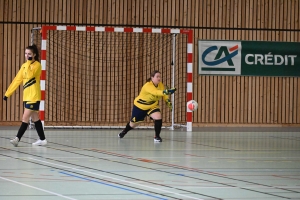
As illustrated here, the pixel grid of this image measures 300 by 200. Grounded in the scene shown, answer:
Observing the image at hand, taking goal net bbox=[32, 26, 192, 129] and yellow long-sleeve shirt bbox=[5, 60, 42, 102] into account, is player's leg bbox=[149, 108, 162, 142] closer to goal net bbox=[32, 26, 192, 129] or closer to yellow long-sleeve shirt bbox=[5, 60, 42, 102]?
yellow long-sleeve shirt bbox=[5, 60, 42, 102]

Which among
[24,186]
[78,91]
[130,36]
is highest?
[130,36]

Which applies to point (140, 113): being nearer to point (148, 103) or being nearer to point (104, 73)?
point (148, 103)

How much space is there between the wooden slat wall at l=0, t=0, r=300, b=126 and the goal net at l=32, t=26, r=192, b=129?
547 mm

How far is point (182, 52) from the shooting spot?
2089 centimetres

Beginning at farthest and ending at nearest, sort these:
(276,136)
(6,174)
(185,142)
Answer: (276,136) < (185,142) < (6,174)

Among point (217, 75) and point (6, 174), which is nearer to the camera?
point (6, 174)

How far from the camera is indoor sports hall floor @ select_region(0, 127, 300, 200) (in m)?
7.52

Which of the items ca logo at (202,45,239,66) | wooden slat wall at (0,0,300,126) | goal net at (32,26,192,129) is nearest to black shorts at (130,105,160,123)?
goal net at (32,26,192,129)

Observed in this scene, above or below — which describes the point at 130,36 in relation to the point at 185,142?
above

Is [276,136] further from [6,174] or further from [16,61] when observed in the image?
[6,174]

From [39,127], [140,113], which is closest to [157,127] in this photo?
[140,113]

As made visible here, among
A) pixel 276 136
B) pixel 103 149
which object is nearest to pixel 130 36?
pixel 276 136

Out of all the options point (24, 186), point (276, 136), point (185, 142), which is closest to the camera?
point (24, 186)

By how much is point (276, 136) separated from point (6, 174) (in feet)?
32.3
